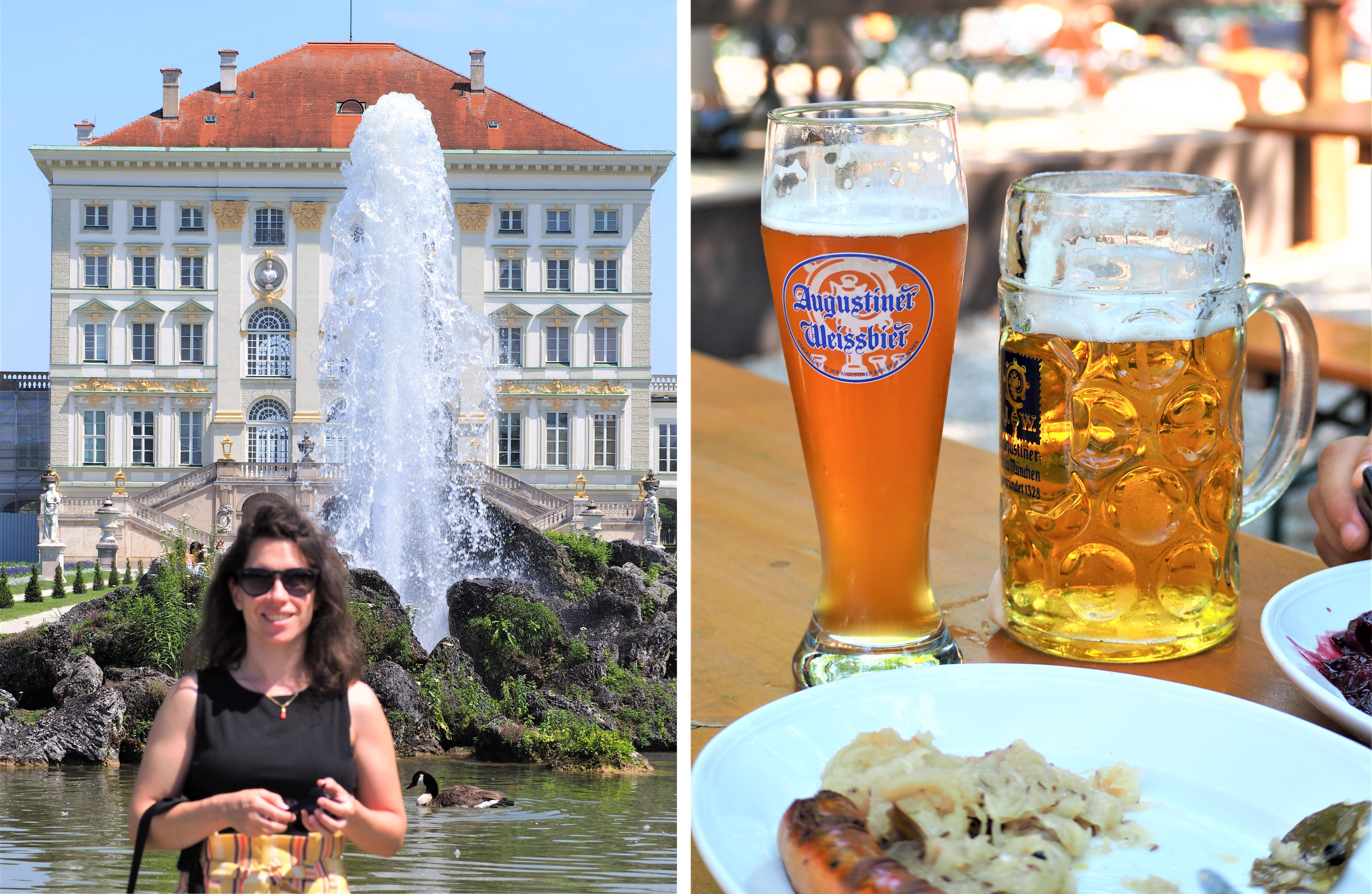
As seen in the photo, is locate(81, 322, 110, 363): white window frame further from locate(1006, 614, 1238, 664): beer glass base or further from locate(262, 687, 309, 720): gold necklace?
locate(1006, 614, 1238, 664): beer glass base

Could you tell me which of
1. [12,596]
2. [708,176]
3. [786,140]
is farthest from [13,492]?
[708,176]

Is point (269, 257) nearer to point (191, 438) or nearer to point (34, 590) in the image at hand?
point (191, 438)

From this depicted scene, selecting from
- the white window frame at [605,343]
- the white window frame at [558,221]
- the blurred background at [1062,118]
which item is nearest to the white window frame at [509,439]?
the white window frame at [605,343]

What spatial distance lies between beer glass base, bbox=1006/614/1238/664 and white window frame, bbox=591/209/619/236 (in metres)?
0.82

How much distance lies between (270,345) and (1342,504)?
3.59ft

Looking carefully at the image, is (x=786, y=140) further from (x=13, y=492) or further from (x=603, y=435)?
(x=13, y=492)

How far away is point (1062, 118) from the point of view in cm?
717

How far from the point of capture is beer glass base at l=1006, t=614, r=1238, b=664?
0.76 meters

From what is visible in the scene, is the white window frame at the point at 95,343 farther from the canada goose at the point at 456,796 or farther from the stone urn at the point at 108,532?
the canada goose at the point at 456,796

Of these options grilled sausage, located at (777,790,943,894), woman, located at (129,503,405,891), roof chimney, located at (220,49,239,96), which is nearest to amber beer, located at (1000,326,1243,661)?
grilled sausage, located at (777,790,943,894)

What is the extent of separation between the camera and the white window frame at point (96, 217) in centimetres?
129

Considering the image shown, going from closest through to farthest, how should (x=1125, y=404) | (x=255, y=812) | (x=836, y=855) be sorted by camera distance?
(x=836, y=855)
(x=1125, y=404)
(x=255, y=812)

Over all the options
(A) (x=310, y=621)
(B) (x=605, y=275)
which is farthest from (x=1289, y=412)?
(B) (x=605, y=275)

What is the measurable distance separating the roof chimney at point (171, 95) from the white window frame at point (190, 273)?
0.16 meters
